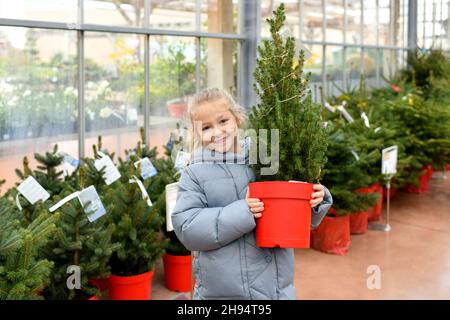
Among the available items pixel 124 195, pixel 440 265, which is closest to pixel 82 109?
pixel 124 195

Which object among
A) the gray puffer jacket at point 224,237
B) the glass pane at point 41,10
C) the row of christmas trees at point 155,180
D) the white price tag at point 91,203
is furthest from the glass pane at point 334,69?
the gray puffer jacket at point 224,237

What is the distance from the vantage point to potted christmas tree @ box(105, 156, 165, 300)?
9.01ft

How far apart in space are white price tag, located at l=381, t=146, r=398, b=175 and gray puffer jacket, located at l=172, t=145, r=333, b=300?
2869 millimetres

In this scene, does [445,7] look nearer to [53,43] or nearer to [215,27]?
[215,27]

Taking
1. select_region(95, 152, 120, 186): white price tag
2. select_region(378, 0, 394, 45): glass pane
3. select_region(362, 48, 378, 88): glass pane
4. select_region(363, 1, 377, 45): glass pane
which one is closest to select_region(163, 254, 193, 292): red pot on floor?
select_region(95, 152, 120, 186): white price tag

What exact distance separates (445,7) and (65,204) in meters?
8.40

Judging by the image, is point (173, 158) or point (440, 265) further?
point (440, 265)

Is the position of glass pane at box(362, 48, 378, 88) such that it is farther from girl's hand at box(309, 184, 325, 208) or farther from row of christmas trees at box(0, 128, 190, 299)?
girl's hand at box(309, 184, 325, 208)

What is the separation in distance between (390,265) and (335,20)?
3.50 m

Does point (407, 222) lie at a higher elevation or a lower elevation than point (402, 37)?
lower

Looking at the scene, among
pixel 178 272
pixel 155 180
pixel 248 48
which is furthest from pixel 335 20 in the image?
pixel 178 272

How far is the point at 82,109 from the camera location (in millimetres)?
3465

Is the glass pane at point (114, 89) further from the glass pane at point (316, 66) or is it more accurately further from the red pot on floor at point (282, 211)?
the glass pane at point (316, 66)
